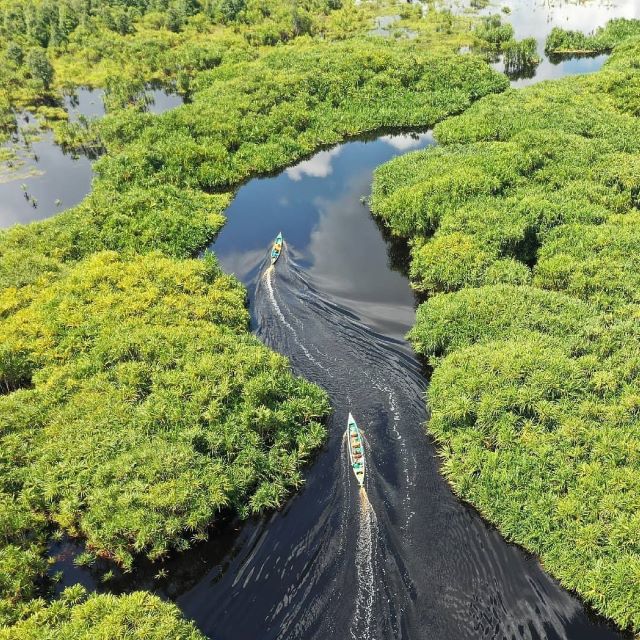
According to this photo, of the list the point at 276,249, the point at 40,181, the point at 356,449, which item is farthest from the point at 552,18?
the point at 356,449

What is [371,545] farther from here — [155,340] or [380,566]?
[155,340]

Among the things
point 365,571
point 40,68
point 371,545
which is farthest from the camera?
point 40,68

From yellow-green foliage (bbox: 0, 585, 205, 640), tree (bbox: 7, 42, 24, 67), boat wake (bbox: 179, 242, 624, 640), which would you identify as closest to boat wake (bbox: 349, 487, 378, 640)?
boat wake (bbox: 179, 242, 624, 640)

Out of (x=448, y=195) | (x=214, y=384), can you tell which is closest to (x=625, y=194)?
(x=448, y=195)

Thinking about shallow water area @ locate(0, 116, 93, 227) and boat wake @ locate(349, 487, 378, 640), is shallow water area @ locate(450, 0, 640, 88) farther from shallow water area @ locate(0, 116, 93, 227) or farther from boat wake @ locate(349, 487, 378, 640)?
boat wake @ locate(349, 487, 378, 640)

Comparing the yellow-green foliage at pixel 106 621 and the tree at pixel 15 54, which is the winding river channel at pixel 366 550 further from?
the tree at pixel 15 54

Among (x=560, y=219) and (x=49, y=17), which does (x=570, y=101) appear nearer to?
(x=560, y=219)
